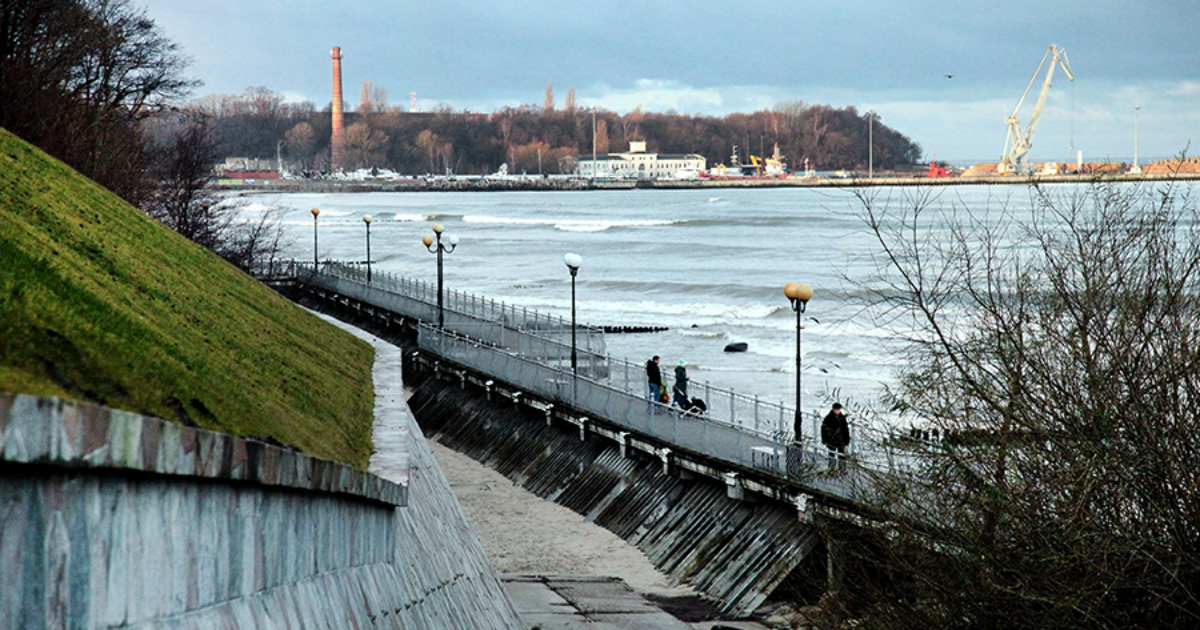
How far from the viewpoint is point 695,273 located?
3543 inches

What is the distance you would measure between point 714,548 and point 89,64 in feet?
99.0

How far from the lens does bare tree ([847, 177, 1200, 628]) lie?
941 centimetres

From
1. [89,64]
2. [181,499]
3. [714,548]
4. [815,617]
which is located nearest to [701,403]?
[714,548]

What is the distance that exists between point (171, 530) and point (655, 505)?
1707 centimetres

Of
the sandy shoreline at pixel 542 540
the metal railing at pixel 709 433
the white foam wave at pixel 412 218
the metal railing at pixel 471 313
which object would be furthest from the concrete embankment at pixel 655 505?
the white foam wave at pixel 412 218

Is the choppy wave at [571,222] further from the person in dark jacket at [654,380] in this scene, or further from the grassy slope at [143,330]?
the grassy slope at [143,330]

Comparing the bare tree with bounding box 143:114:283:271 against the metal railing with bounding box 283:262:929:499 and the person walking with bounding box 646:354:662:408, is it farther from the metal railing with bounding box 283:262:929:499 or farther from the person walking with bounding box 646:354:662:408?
the person walking with bounding box 646:354:662:408

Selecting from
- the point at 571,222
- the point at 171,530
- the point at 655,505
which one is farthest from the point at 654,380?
the point at 571,222

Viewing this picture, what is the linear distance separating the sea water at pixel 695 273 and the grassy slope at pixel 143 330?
562 cm

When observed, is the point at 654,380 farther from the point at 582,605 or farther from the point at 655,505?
the point at 582,605

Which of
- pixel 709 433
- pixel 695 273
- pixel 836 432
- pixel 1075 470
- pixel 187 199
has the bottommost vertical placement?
pixel 695 273

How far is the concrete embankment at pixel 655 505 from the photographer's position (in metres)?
18.8

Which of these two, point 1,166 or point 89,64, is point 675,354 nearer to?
point 89,64

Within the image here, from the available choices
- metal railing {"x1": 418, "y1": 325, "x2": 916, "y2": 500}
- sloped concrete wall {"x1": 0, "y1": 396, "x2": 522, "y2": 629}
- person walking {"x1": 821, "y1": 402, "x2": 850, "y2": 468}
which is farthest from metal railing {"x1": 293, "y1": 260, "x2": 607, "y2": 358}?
sloped concrete wall {"x1": 0, "y1": 396, "x2": 522, "y2": 629}
